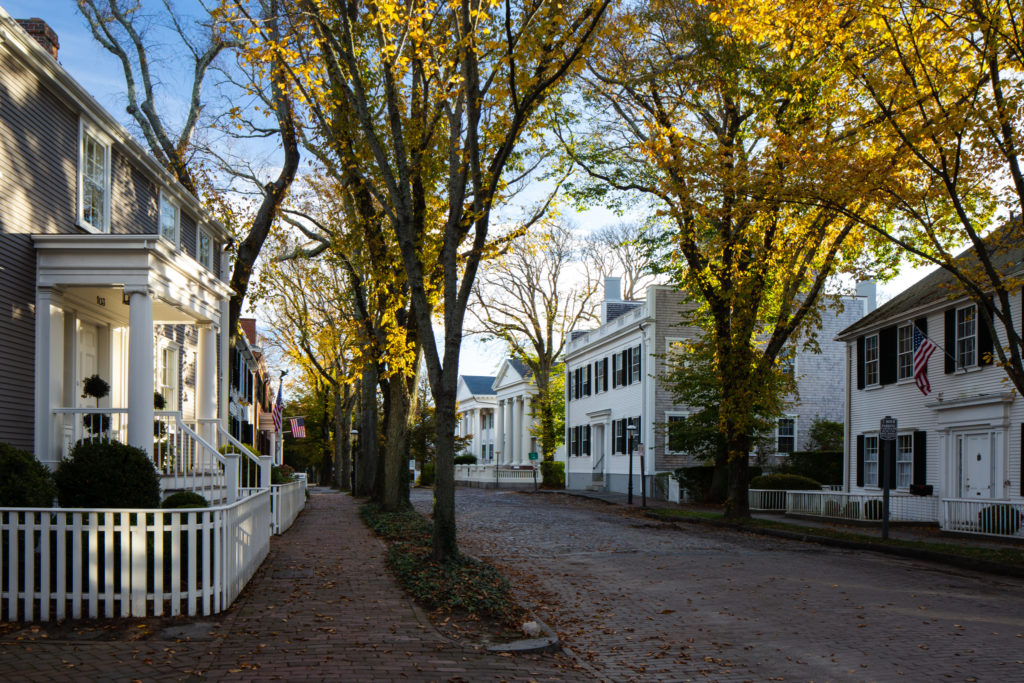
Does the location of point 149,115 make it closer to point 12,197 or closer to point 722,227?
point 12,197

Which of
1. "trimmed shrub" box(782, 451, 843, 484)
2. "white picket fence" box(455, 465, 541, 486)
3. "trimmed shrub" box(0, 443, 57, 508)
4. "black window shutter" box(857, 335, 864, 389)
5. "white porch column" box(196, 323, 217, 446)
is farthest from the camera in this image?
"white picket fence" box(455, 465, 541, 486)

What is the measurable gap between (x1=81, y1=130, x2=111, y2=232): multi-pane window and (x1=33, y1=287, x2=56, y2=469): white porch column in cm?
219

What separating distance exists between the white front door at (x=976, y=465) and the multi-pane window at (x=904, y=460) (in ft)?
7.64

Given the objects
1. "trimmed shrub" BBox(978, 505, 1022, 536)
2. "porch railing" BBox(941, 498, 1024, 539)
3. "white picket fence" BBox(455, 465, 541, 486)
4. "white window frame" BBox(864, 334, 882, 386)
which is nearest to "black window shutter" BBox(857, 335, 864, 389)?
"white window frame" BBox(864, 334, 882, 386)

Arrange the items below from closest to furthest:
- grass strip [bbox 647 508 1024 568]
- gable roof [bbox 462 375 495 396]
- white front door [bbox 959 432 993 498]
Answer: grass strip [bbox 647 508 1024 568] < white front door [bbox 959 432 993 498] < gable roof [bbox 462 375 495 396]

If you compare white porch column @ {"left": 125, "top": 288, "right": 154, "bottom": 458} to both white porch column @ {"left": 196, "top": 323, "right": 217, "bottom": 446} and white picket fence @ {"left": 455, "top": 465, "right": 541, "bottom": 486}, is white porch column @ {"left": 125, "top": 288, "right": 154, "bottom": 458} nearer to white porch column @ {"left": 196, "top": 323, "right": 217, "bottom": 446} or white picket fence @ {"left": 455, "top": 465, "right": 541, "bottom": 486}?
white porch column @ {"left": 196, "top": 323, "right": 217, "bottom": 446}

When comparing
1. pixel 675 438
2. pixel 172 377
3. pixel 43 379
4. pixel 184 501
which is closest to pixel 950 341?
pixel 675 438

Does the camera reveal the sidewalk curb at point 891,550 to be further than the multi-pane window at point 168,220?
No

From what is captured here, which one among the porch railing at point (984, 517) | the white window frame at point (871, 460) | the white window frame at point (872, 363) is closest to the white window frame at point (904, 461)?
the white window frame at point (871, 460)

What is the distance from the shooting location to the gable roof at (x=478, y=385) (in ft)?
293

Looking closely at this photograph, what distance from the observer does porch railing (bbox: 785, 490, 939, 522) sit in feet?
81.7

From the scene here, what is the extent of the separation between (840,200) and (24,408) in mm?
14541

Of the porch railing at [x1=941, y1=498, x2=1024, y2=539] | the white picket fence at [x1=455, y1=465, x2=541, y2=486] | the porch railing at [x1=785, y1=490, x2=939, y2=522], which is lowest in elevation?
the white picket fence at [x1=455, y1=465, x2=541, y2=486]

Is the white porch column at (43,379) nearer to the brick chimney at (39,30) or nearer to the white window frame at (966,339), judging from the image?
the brick chimney at (39,30)
